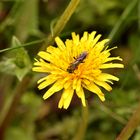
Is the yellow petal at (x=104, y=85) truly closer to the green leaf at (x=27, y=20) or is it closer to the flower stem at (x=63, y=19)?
the flower stem at (x=63, y=19)

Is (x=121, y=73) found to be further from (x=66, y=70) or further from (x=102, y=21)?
(x=66, y=70)

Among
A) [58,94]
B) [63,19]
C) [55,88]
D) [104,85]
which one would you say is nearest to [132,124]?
[104,85]

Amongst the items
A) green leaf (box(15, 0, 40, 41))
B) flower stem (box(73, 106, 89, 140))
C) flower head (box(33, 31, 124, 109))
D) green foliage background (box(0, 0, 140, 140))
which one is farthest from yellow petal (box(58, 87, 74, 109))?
green leaf (box(15, 0, 40, 41))

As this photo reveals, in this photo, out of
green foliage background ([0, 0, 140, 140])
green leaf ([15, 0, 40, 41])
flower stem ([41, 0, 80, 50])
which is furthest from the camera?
green leaf ([15, 0, 40, 41])

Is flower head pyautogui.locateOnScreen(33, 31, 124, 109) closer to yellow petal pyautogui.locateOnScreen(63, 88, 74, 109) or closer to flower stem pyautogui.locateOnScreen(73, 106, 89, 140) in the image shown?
yellow petal pyautogui.locateOnScreen(63, 88, 74, 109)

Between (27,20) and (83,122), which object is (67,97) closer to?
(83,122)

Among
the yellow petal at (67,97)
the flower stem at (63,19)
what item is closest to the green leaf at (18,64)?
the flower stem at (63,19)

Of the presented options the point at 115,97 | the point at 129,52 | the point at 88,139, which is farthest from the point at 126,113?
the point at 129,52
